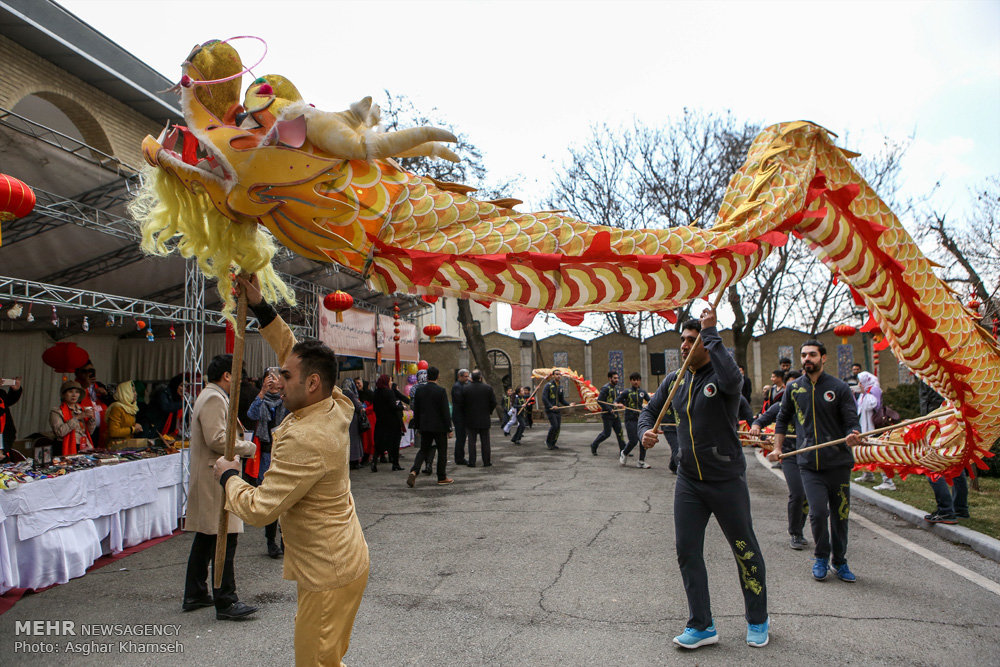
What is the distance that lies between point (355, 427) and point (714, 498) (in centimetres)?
829

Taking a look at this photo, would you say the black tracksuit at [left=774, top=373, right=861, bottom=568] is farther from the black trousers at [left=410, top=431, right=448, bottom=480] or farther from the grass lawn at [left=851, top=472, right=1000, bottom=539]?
the black trousers at [left=410, top=431, right=448, bottom=480]

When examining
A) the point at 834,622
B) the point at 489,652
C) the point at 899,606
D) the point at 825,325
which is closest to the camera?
the point at 489,652

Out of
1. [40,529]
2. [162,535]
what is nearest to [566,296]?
[40,529]

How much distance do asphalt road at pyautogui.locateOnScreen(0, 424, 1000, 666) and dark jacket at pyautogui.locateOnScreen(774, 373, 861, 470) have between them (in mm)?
947

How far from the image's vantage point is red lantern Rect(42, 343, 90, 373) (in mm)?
10680

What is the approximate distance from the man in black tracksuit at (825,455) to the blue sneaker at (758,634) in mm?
1552

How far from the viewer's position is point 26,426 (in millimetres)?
12125

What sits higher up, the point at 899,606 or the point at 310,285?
the point at 310,285

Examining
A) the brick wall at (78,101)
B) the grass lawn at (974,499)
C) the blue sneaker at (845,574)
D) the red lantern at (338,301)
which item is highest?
the brick wall at (78,101)

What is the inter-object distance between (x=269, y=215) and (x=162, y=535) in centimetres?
613

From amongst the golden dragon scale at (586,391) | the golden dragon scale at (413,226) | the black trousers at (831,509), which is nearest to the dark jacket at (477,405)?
the golden dragon scale at (586,391)

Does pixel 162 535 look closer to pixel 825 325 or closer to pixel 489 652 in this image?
pixel 489 652

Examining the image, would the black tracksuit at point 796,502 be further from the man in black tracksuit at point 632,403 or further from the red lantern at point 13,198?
the red lantern at point 13,198

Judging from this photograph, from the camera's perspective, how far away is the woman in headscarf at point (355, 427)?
11.1 metres
